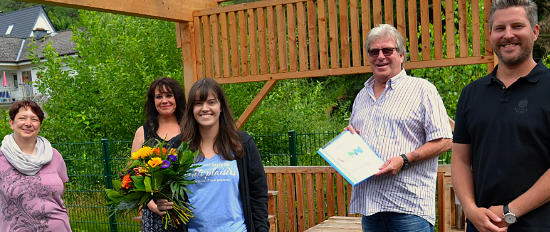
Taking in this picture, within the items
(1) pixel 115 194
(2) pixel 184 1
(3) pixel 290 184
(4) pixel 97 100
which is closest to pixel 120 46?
(4) pixel 97 100

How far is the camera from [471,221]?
7.71ft

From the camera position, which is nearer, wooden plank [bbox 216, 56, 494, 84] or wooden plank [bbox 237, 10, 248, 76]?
wooden plank [bbox 216, 56, 494, 84]

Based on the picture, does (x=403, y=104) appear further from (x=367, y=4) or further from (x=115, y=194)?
(x=367, y=4)

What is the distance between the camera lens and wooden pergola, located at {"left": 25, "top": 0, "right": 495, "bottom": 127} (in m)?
5.64

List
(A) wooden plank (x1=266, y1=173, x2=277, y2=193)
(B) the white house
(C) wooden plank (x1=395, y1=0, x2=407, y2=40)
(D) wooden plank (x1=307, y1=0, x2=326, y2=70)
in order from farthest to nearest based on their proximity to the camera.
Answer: (B) the white house → (A) wooden plank (x1=266, y1=173, x2=277, y2=193) → (D) wooden plank (x1=307, y1=0, x2=326, y2=70) → (C) wooden plank (x1=395, y1=0, x2=407, y2=40)

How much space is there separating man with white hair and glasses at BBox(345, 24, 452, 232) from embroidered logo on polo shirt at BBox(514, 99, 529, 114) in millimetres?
704

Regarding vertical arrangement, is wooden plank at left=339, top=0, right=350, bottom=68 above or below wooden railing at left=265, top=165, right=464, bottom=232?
above

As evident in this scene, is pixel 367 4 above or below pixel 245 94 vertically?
above

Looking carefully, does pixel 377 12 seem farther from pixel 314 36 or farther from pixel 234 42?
pixel 234 42

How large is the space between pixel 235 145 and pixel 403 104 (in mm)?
889

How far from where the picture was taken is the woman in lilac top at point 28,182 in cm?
397

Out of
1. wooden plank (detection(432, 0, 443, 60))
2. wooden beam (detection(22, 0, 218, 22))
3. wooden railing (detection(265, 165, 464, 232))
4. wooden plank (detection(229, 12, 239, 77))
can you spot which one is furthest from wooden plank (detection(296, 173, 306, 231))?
wooden beam (detection(22, 0, 218, 22))

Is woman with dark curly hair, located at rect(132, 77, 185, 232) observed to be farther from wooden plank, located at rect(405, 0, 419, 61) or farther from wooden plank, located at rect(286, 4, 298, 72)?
wooden plank, located at rect(405, 0, 419, 61)

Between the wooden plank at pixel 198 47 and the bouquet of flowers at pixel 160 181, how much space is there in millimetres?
4122
